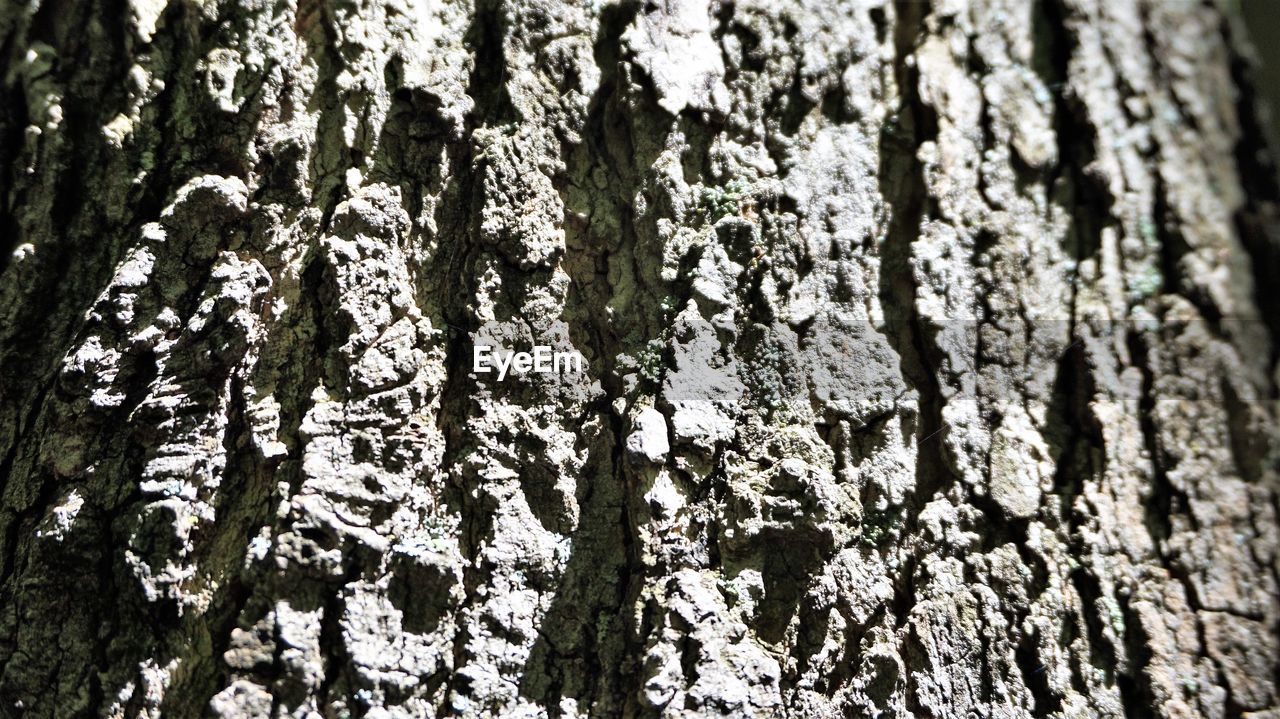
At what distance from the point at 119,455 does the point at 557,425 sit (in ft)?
3.67

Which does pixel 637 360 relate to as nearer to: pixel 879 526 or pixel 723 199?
pixel 723 199

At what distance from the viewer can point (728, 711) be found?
1826mm

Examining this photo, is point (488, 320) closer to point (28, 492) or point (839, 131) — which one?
point (839, 131)

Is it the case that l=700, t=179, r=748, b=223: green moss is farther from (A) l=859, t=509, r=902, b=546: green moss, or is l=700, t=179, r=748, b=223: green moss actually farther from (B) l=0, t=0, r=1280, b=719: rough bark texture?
(A) l=859, t=509, r=902, b=546: green moss

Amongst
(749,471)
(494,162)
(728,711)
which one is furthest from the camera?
(494,162)

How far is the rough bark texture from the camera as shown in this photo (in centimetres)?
184

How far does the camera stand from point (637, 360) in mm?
2064

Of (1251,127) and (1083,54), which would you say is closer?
(1251,127)

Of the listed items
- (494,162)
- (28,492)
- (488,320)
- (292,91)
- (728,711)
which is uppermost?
(292,91)

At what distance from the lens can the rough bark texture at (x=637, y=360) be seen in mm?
1840

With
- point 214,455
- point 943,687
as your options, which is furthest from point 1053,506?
point 214,455

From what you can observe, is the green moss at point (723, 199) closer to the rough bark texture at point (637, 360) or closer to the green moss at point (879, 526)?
the rough bark texture at point (637, 360)

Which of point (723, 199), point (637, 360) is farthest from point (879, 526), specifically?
point (723, 199)

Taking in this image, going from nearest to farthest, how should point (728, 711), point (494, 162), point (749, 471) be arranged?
point (728, 711) < point (749, 471) < point (494, 162)
